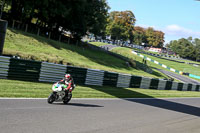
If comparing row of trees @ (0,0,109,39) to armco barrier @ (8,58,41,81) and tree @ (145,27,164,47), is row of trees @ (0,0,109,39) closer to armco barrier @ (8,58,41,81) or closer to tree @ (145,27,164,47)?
armco barrier @ (8,58,41,81)

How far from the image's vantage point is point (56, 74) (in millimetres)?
16453

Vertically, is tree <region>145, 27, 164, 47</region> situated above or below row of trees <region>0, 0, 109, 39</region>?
above

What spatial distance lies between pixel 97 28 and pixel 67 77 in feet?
124

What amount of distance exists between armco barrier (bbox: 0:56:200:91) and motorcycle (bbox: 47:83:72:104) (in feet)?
17.0

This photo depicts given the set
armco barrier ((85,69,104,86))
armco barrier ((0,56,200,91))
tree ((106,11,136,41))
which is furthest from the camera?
tree ((106,11,136,41))

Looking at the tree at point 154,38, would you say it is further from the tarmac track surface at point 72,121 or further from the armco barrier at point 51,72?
the tarmac track surface at point 72,121

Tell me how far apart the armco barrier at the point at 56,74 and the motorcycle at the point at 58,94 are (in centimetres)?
519

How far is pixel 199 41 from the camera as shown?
156875 mm

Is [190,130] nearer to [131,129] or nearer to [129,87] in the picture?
[131,129]

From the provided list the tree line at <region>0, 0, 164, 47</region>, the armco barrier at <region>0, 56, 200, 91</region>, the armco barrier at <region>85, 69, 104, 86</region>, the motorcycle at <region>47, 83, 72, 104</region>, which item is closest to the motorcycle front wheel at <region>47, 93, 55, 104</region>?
the motorcycle at <region>47, 83, 72, 104</region>

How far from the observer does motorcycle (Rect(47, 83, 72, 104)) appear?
10.3m

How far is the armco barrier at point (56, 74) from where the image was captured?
1438 centimetres

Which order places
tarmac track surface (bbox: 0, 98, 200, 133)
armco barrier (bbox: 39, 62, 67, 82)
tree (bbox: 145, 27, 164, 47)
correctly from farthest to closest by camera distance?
tree (bbox: 145, 27, 164, 47) → armco barrier (bbox: 39, 62, 67, 82) → tarmac track surface (bbox: 0, 98, 200, 133)

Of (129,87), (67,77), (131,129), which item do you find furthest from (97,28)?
(131,129)
